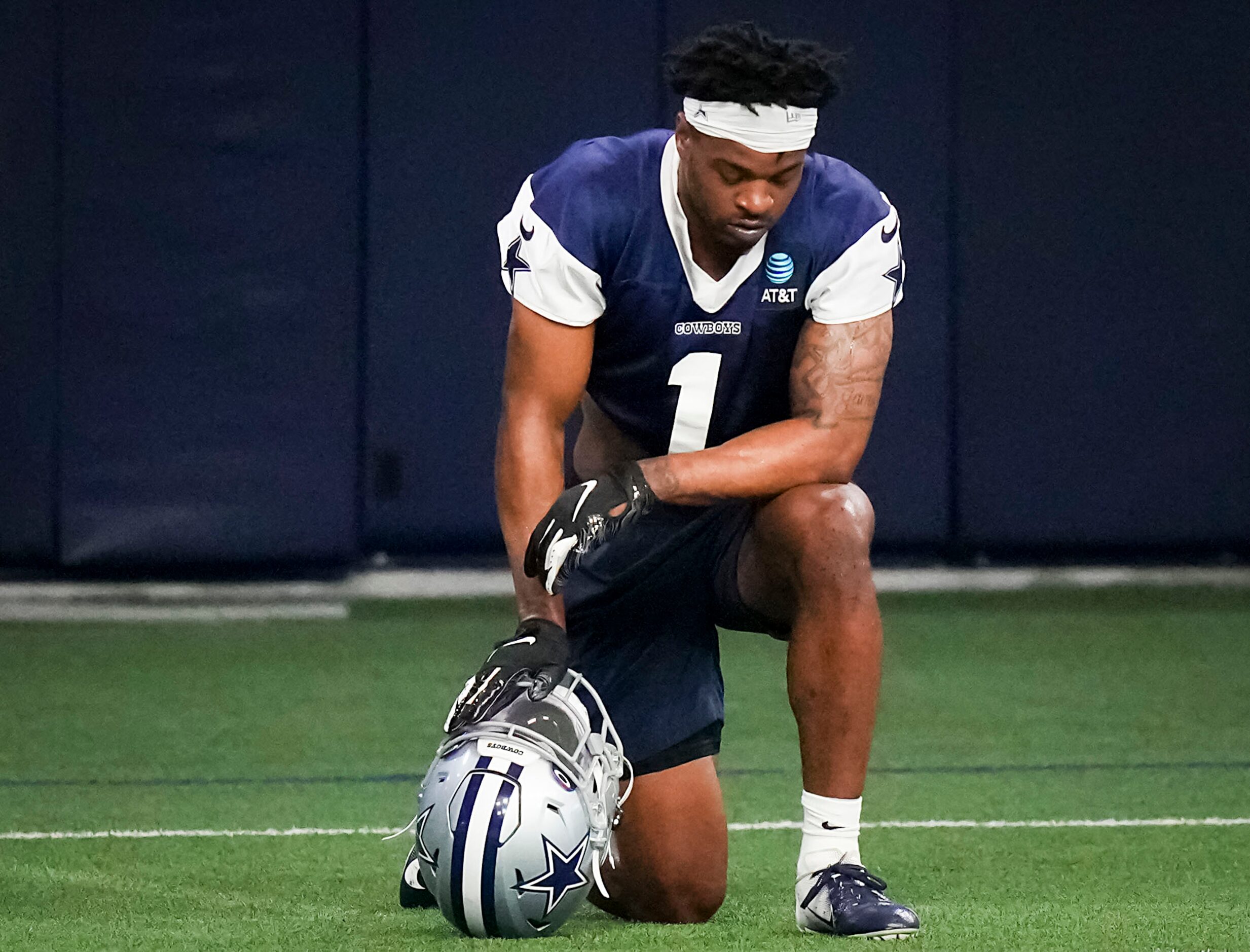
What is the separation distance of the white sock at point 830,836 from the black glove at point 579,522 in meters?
0.54

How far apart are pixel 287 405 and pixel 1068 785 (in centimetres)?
432

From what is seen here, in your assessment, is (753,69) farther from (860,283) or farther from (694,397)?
(694,397)

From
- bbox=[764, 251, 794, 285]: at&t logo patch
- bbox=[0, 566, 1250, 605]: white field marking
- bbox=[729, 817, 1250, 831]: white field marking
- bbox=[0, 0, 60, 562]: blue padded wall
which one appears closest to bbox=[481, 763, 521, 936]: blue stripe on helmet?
bbox=[764, 251, 794, 285]: at&t logo patch

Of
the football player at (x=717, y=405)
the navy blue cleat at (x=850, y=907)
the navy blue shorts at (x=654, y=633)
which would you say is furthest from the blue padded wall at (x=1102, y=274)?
the navy blue cleat at (x=850, y=907)

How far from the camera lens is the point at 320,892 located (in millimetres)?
3699

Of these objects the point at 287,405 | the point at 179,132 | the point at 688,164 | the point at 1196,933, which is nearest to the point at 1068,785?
the point at 1196,933

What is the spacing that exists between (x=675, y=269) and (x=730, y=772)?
83.3 inches

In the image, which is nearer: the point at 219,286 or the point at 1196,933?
the point at 1196,933

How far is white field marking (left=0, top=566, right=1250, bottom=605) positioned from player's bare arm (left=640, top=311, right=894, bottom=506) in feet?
17.2

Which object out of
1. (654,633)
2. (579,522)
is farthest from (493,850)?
(654,633)

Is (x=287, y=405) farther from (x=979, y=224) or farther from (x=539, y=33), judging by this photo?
Answer: (x=979, y=224)

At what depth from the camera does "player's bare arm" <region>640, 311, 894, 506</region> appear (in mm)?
3225

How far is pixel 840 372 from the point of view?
3332 mm

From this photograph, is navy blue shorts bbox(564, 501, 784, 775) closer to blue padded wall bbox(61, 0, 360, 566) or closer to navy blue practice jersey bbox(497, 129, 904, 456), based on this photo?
navy blue practice jersey bbox(497, 129, 904, 456)
